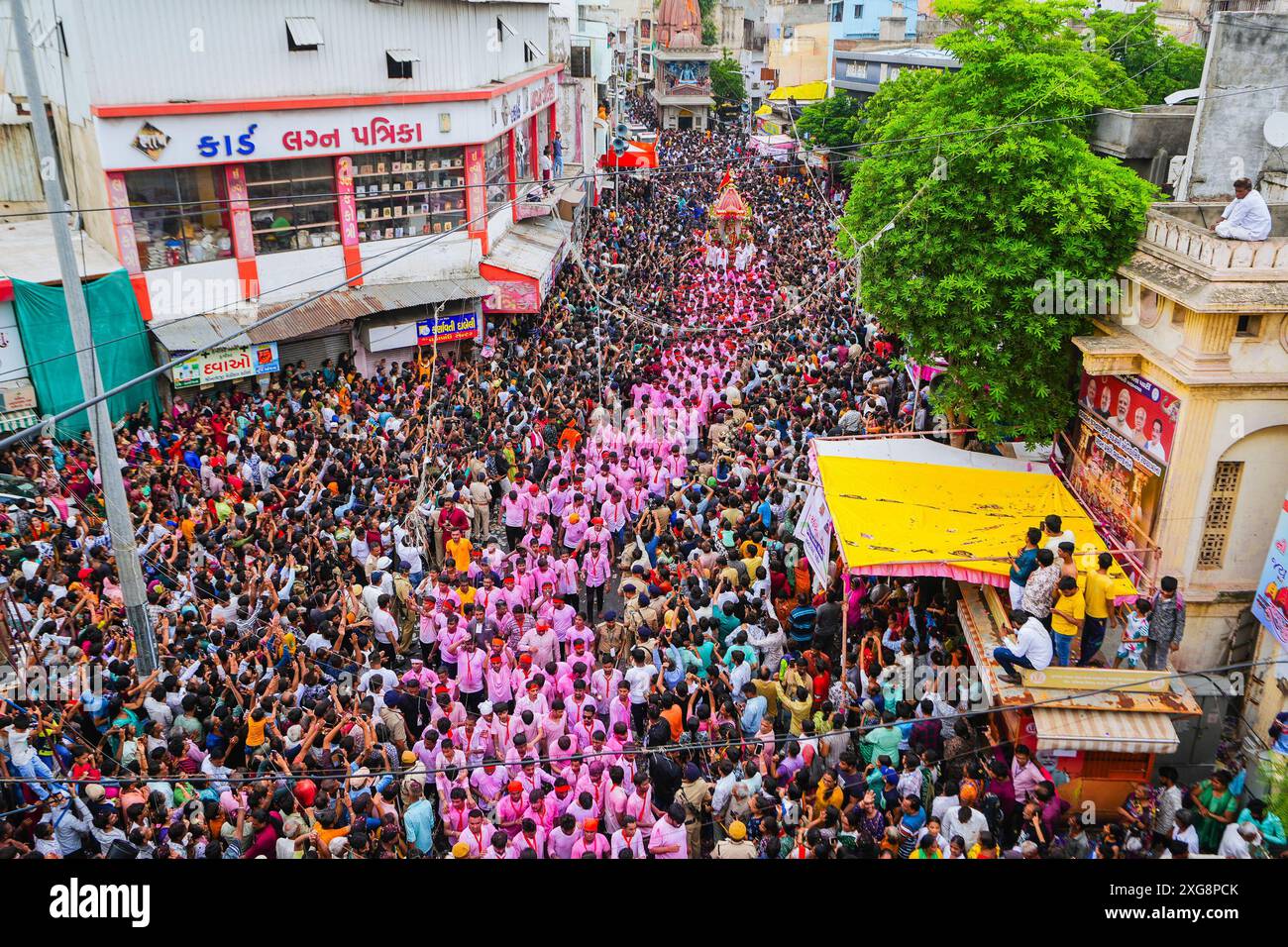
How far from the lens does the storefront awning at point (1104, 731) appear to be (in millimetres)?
7922

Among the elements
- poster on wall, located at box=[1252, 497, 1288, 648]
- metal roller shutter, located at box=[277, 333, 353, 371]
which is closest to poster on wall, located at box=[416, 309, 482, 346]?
metal roller shutter, located at box=[277, 333, 353, 371]

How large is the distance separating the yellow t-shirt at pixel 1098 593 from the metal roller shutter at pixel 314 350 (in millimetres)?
14167

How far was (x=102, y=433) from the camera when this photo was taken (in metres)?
9.35

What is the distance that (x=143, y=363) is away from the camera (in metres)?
16.8

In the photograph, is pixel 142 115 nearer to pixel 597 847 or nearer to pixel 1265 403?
pixel 597 847

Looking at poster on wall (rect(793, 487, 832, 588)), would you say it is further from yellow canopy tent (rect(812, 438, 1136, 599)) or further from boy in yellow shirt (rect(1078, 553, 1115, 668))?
boy in yellow shirt (rect(1078, 553, 1115, 668))

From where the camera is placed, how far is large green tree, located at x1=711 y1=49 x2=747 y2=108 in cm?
7175

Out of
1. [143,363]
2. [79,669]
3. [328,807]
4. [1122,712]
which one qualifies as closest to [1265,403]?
→ [1122,712]

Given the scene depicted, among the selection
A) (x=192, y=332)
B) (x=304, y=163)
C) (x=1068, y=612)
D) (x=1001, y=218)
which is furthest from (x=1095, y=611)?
(x=304, y=163)

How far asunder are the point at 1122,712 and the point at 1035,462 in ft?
14.1

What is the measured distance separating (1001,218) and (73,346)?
13063 millimetres

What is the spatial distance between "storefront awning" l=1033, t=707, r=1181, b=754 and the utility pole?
25.8 ft

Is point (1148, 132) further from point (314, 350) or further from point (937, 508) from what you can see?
point (314, 350)

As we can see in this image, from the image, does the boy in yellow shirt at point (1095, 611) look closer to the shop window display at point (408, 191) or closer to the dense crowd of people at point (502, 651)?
the dense crowd of people at point (502, 651)
